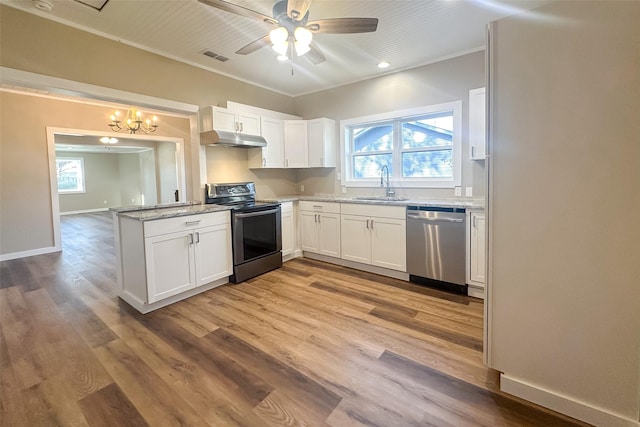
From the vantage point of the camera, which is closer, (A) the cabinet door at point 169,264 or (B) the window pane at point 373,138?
(A) the cabinet door at point 169,264

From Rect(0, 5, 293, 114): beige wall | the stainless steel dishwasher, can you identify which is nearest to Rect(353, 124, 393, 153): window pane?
the stainless steel dishwasher

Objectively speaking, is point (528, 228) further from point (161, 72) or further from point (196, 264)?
point (161, 72)

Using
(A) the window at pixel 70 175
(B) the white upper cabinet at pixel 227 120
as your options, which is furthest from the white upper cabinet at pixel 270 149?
(A) the window at pixel 70 175

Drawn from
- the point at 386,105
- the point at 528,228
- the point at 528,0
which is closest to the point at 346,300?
the point at 528,228

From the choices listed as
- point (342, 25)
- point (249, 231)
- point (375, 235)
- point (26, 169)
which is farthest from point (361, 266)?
point (26, 169)

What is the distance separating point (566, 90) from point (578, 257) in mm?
814

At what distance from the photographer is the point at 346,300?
2.92 metres

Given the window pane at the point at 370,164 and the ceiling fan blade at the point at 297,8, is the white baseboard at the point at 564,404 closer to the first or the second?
→ the ceiling fan blade at the point at 297,8

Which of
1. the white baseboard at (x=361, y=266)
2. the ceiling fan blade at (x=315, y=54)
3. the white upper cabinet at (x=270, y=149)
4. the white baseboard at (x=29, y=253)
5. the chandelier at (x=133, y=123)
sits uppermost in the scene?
the chandelier at (x=133, y=123)

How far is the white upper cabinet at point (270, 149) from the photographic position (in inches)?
168

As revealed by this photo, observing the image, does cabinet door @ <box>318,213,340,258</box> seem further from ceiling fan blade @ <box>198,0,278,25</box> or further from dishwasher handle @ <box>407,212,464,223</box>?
ceiling fan blade @ <box>198,0,278,25</box>

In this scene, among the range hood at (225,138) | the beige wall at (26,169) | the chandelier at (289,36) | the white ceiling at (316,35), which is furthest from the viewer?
the beige wall at (26,169)

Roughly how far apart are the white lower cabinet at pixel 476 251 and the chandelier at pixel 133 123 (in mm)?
5902

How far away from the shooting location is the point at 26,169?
496 centimetres
